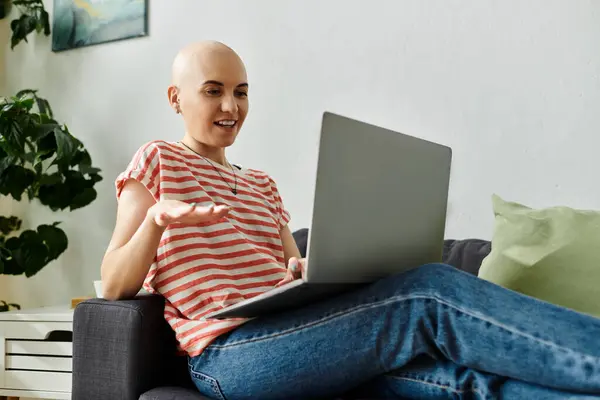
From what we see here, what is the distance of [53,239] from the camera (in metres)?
2.69

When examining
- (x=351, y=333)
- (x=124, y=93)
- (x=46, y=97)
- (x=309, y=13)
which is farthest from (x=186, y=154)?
(x=46, y=97)

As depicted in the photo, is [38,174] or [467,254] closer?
[467,254]

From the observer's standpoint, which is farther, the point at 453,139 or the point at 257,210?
the point at 453,139

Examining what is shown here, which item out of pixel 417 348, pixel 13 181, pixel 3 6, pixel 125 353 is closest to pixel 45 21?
pixel 3 6

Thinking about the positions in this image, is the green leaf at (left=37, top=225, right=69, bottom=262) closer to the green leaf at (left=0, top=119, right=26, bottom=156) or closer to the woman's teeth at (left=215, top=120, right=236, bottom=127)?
the green leaf at (left=0, top=119, right=26, bottom=156)

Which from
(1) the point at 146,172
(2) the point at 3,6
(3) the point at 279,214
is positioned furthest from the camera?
(2) the point at 3,6

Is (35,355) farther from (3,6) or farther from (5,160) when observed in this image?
(3,6)

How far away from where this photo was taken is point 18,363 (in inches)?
88.3

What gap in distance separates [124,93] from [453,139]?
1438 millimetres

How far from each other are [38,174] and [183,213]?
177 centimetres

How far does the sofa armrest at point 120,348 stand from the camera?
130 centimetres

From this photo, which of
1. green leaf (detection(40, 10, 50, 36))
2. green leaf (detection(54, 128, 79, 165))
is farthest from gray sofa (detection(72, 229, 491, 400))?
green leaf (detection(40, 10, 50, 36))

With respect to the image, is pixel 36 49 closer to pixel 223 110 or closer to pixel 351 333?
pixel 223 110

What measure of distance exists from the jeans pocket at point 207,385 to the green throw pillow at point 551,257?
693 millimetres
